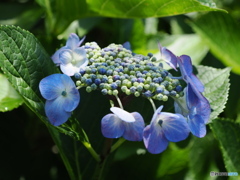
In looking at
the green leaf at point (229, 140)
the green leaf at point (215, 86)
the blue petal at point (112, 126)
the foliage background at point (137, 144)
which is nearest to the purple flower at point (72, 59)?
the blue petal at point (112, 126)

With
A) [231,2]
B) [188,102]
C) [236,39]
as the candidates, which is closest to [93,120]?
[188,102]

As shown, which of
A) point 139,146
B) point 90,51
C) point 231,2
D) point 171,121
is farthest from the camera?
point 231,2

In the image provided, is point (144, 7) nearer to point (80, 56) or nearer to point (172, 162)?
point (80, 56)

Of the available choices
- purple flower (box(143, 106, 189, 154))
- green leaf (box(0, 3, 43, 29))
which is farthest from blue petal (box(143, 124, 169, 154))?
green leaf (box(0, 3, 43, 29))

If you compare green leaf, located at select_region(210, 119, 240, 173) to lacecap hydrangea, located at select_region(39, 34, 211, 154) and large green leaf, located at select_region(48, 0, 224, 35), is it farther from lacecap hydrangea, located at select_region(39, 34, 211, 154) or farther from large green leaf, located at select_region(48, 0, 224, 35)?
large green leaf, located at select_region(48, 0, 224, 35)

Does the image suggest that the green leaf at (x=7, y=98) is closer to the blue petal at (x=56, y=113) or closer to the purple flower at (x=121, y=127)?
the blue petal at (x=56, y=113)

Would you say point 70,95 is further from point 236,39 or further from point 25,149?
point 236,39
